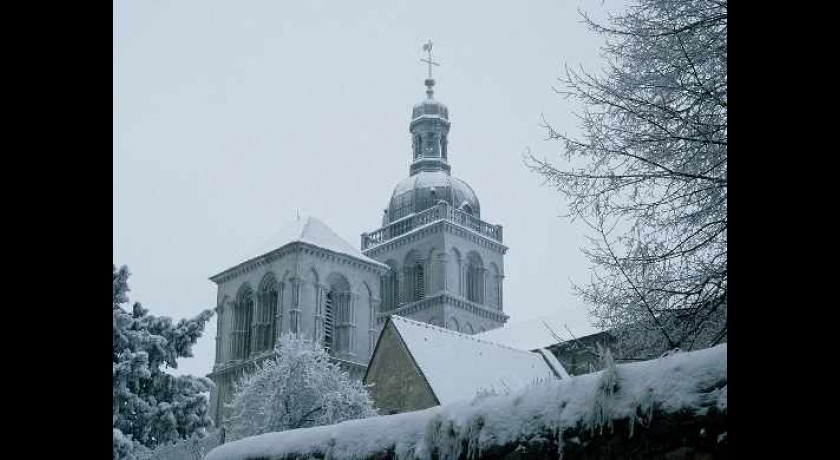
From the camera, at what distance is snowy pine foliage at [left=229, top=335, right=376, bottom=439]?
28.3m

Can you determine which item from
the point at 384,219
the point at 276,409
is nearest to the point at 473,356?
the point at 276,409

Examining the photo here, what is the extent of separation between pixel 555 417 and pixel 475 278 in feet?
184

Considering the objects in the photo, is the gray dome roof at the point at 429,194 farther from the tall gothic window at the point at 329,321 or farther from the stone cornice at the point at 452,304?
the tall gothic window at the point at 329,321

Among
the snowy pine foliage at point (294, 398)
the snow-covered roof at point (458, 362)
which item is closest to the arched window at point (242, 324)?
the snowy pine foliage at point (294, 398)

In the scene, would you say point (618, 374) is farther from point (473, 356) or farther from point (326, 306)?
point (326, 306)

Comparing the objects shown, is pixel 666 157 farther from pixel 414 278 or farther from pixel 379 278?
pixel 414 278

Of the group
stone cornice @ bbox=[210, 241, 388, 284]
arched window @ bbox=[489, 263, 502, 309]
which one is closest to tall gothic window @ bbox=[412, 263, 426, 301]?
arched window @ bbox=[489, 263, 502, 309]

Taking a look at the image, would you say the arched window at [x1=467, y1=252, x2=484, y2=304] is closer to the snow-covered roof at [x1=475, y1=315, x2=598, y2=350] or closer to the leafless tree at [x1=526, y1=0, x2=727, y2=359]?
the snow-covered roof at [x1=475, y1=315, x2=598, y2=350]

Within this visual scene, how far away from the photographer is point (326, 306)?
53844 millimetres

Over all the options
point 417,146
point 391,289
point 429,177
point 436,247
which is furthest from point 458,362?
point 417,146

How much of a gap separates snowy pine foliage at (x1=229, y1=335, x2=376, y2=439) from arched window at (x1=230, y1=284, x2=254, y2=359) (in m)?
24.8

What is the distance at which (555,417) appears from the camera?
25.1 feet

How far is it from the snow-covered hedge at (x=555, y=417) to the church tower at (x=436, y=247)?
50251 millimetres
